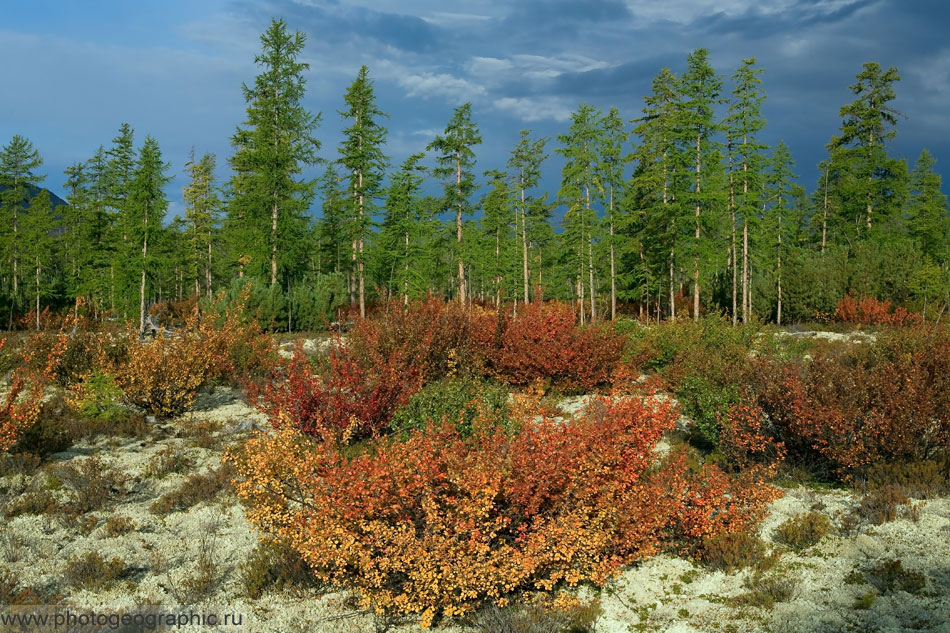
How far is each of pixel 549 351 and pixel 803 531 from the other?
6705mm

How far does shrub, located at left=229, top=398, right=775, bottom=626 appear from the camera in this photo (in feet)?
14.4

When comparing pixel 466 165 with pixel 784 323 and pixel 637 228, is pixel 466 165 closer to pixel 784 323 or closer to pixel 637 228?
pixel 637 228

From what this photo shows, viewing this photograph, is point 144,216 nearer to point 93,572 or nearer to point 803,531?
point 93,572

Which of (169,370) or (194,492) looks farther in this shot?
(169,370)

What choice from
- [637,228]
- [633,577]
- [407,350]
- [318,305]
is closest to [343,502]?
[633,577]

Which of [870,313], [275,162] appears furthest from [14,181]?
[870,313]

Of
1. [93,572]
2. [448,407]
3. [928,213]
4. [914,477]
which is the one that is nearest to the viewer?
[93,572]

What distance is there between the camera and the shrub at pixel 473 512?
4391 millimetres

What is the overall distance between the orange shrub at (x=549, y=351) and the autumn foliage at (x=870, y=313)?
17.7 m

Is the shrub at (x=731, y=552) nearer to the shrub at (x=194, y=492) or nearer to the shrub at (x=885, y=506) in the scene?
the shrub at (x=885, y=506)

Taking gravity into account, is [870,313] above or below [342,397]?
above

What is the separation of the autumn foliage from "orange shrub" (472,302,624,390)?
17671 millimetres

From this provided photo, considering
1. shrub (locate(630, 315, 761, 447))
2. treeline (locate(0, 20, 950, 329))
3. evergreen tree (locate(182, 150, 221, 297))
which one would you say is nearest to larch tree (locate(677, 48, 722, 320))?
treeline (locate(0, 20, 950, 329))

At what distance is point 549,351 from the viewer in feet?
39.4
